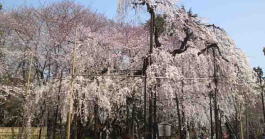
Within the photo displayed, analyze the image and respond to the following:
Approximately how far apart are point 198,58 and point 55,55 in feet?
26.9

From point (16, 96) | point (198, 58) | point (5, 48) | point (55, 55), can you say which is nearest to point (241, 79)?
point (198, 58)

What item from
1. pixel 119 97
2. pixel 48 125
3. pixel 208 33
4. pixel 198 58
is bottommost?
Result: pixel 48 125

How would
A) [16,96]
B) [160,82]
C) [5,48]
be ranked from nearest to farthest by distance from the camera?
[160,82]
[16,96]
[5,48]

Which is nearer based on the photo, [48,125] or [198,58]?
[198,58]

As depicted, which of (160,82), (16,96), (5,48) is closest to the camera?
(160,82)

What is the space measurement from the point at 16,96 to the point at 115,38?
654cm

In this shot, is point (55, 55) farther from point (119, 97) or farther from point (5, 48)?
point (119, 97)

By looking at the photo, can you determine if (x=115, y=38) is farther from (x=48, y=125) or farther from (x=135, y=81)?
(x=48, y=125)

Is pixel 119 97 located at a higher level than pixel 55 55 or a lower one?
lower

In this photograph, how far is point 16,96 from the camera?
56.2 ft

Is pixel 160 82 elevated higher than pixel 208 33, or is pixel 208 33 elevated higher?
pixel 208 33

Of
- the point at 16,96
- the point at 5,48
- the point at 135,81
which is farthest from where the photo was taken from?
the point at 5,48

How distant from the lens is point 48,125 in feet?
57.6

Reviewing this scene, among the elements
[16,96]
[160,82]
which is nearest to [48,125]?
[16,96]
